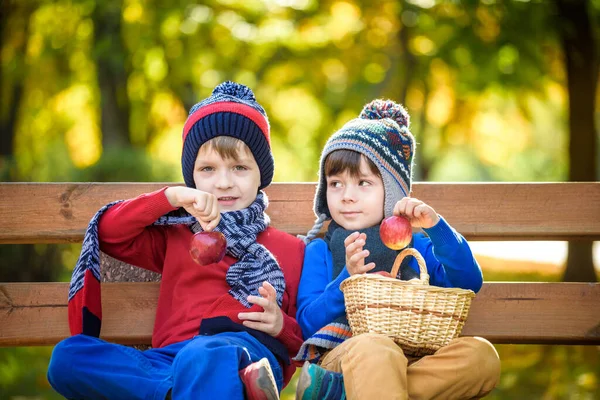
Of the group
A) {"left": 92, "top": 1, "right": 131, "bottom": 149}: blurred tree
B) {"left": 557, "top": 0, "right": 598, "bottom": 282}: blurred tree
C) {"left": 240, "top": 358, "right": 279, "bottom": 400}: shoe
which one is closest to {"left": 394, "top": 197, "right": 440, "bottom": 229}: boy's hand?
{"left": 240, "top": 358, "right": 279, "bottom": 400}: shoe

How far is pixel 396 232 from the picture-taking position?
276 cm

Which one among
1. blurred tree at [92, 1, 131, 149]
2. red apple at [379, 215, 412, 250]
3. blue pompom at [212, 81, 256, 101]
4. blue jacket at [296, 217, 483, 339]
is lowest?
blue jacket at [296, 217, 483, 339]

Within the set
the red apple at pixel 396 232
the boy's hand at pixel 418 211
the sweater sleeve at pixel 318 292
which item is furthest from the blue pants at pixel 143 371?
the boy's hand at pixel 418 211

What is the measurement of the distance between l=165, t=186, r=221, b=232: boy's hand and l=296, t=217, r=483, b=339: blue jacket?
0.54m

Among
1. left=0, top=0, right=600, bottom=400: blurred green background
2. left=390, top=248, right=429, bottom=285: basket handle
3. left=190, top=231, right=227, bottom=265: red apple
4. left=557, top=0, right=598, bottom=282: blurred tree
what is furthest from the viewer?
left=557, top=0, right=598, bottom=282: blurred tree

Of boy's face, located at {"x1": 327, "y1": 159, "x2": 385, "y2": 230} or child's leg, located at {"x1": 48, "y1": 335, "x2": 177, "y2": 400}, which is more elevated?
boy's face, located at {"x1": 327, "y1": 159, "x2": 385, "y2": 230}

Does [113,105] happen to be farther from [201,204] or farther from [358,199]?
[201,204]

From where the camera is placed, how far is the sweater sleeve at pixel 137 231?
291 cm

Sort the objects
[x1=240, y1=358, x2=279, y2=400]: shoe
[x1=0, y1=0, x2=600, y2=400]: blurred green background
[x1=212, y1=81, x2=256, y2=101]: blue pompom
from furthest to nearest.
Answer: [x1=0, y1=0, x2=600, y2=400]: blurred green background
[x1=212, y1=81, x2=256, y2=101]: blue pompom
[x1=240, y1=358, x2=279, y2=400]: shoe

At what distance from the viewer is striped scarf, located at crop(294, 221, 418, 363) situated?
9.58ft

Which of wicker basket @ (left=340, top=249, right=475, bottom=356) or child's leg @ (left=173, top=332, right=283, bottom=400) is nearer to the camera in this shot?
child's leg @ (left=173, top=332, right=283, bottom=400)

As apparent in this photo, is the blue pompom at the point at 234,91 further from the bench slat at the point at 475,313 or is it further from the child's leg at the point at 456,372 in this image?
the child's leg at the point at 456,372

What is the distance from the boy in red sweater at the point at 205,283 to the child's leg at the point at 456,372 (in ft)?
1.70

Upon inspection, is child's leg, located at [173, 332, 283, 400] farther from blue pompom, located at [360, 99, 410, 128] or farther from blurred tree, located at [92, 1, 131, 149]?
blurred tree, located at [92, 1, 131, 149]
